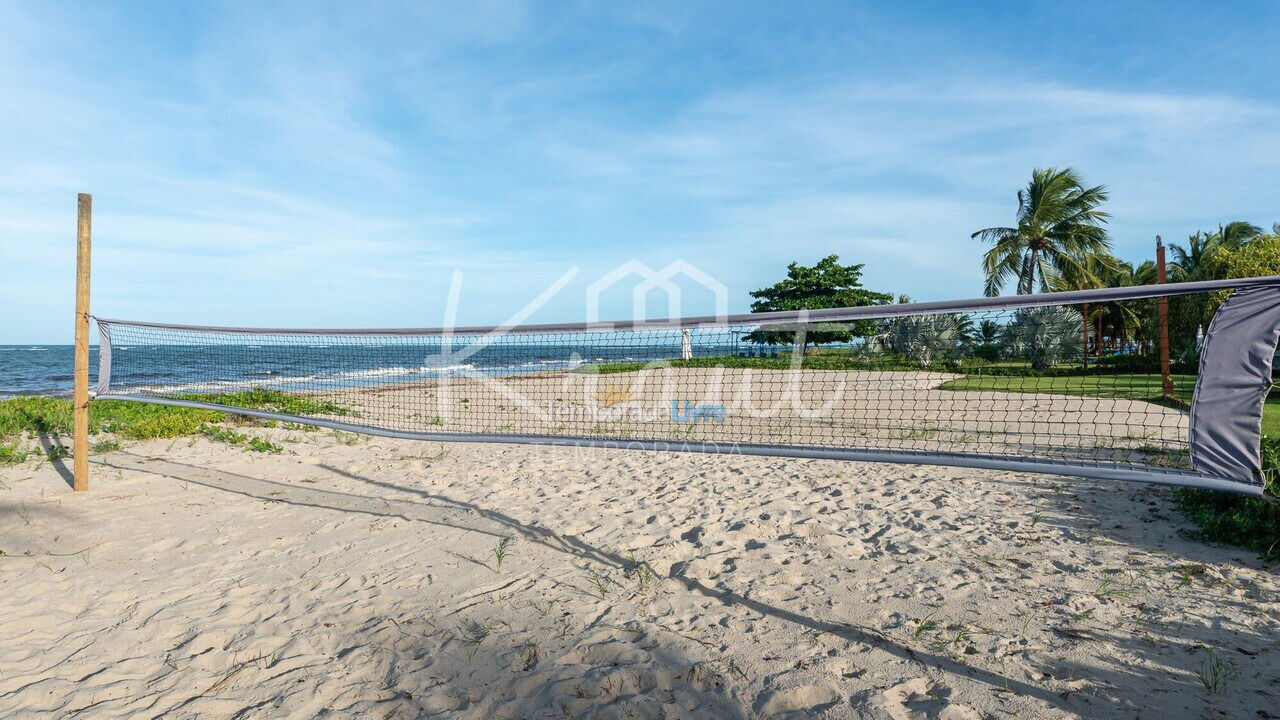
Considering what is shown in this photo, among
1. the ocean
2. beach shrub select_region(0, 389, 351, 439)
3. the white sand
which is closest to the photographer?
the white sand

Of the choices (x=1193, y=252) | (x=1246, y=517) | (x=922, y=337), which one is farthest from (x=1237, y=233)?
(x=1246, y=517)

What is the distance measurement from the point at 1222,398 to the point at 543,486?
194 inches

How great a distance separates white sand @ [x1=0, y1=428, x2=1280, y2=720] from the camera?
2.75m

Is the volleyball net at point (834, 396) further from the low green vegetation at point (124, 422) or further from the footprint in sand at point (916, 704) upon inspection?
the footprint in sand at point (916, 704)

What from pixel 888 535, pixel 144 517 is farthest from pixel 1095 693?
pixel 144 517

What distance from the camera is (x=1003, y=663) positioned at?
A: 292 centimetres

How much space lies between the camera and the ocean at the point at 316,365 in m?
6.63

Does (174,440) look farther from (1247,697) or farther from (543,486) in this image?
(1247,697)

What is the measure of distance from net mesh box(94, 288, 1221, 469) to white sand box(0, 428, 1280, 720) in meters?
0.66

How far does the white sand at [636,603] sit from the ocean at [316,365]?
1.37 meters

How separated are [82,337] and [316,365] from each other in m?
20.6

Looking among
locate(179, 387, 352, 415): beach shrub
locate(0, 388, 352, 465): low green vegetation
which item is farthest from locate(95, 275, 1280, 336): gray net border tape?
locate(179, 387, 352, 415): beach shrub

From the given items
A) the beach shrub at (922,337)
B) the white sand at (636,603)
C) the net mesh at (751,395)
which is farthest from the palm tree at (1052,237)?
the white sand at (636,603)

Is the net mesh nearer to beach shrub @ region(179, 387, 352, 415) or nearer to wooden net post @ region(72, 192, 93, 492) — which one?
beach shrub @ region(179, 387, 352, 415)
